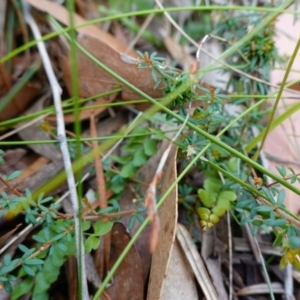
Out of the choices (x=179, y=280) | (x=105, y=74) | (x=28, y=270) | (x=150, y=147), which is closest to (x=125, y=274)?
(x=179, y=280)

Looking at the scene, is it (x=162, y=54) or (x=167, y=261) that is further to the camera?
(x=162, y=54)

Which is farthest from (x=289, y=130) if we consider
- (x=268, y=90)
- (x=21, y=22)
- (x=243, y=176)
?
(x=21, y=22)

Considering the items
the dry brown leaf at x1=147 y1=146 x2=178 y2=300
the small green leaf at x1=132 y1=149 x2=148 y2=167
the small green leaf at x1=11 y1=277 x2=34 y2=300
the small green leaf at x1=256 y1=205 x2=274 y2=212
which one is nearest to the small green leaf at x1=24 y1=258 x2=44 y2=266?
the small green leaf at x1=11 y1=277 x2=34 y2=300

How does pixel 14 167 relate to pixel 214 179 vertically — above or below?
above

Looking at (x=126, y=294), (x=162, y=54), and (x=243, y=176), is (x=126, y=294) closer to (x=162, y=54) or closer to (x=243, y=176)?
(x=243, y=176)

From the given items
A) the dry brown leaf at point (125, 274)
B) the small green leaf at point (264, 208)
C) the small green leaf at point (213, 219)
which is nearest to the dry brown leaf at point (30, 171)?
the dry brown leaf at point (125, 274)

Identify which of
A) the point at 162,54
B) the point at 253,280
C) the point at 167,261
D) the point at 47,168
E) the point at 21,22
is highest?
the point at 21,22
